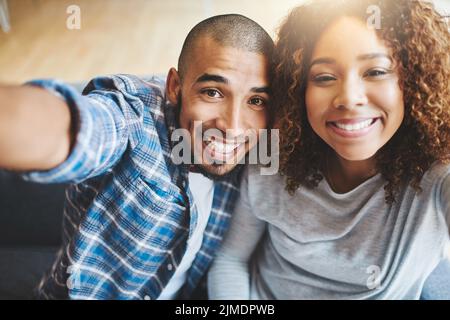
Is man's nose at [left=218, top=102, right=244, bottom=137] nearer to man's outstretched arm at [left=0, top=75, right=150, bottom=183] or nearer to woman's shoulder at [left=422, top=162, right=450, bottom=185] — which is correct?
man's outstretched arm at [left=0, top=75, right=150, bottom=183]

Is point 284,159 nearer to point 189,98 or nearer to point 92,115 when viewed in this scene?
point 189,98

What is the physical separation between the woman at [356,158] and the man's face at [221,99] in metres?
0.04

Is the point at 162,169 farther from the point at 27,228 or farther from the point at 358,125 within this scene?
the point at 27,228

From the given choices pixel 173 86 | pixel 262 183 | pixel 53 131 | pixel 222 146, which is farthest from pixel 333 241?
pixel 53 131

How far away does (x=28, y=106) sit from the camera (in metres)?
0.42

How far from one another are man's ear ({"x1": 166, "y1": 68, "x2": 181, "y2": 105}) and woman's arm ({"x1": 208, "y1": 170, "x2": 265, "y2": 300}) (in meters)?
0.24

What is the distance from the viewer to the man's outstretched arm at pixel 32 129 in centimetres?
41

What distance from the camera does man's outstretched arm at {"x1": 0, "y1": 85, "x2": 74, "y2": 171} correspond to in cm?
41

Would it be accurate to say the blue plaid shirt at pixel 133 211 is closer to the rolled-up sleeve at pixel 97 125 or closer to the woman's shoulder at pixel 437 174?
the rolled-up sleeve at pixel 97 125

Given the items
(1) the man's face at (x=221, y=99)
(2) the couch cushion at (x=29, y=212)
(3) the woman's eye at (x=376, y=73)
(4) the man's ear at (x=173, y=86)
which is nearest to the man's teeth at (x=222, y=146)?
(1) the man's face at (x=221, y=99)

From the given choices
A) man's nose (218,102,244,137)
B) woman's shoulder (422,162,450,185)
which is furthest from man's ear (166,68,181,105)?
woman's shoulder (422,162,450,185)

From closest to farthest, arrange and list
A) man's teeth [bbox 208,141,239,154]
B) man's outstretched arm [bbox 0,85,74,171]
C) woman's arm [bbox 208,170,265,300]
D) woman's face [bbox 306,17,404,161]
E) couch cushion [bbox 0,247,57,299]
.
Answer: man's outstretched arm [bbox 0,85,74,171]
woman's face [bbox 306,17,404,161]
man's teeth [bbox 208,141,239,154]
woman's arm [bbox 208,170,265,300]
couch cushion [bbox 0,247,57,299]

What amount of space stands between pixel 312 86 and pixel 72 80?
1.62 ft
